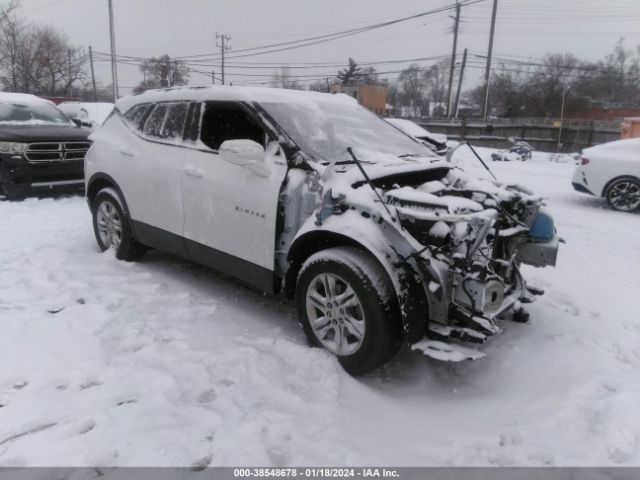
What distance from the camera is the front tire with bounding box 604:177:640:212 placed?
8594mm

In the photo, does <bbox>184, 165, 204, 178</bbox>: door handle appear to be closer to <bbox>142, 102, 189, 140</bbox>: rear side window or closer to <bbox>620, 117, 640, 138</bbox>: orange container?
<bbox>142, 102, 189, 140</bbox>: rear side window

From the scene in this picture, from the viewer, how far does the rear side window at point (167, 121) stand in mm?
4312

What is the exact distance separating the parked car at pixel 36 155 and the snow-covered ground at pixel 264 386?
12.3 feet

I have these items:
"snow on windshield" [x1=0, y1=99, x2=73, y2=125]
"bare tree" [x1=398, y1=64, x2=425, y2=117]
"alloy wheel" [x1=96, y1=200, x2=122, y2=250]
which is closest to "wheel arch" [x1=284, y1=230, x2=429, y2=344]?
"alloy wheel" [x1=96, y1=200, x2=122, y2=250]

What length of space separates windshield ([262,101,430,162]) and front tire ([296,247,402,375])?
85 centimetres

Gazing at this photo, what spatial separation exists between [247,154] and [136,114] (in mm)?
2092

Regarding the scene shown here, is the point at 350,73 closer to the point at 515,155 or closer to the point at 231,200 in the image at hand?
the point at 515,155

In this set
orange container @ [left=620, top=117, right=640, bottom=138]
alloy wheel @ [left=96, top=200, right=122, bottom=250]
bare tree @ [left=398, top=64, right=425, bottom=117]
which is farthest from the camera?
bare tree @ [left=398, top=64, right=425, bottom=117]

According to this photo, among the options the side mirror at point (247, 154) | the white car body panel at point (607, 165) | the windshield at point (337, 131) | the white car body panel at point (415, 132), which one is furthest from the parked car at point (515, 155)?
the side mirror at point (247, 154)

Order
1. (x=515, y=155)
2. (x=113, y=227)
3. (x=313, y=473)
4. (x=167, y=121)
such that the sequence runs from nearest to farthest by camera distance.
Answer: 1. (x=313, y=473)
2. (x=167, y=121)
3. (x=113, y=227)
4. (x=515, y=155)

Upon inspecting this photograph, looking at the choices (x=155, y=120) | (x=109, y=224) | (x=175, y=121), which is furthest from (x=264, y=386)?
(x=109, y=224)

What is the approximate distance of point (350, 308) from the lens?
307cm

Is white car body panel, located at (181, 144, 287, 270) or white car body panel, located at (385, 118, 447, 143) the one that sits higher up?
white car body panel, located at (385, 118, 447, 143)

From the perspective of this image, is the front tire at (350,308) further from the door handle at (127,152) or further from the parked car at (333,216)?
the door handle at (127,152)
